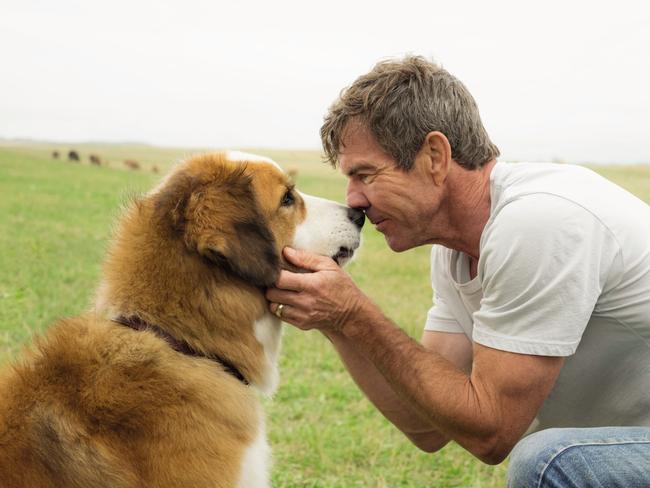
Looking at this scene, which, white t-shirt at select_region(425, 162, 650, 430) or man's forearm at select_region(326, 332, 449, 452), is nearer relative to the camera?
white t-shirt at select_region(425, 162, 650, 430)

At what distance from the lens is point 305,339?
22.2ft

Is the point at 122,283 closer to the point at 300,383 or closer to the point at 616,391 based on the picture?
the point at 616,391

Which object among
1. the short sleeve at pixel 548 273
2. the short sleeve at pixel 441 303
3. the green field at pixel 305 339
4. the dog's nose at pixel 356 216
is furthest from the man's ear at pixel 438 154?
the green field at pixel 305 339

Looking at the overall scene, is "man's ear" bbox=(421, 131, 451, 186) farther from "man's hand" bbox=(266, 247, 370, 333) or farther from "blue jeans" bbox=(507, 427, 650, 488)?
"blue jeans" bbox=(507, 427, 650, 488)

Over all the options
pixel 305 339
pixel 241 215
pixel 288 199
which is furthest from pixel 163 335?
pixel 305 339

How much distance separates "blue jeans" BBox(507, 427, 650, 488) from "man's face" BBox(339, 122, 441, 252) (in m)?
1.09

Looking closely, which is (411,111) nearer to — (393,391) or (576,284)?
(576,284)

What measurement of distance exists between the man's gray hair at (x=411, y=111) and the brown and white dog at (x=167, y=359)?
1.93 feet

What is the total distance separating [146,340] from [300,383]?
10.5 feet

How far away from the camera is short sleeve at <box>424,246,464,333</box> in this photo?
11.8 ft

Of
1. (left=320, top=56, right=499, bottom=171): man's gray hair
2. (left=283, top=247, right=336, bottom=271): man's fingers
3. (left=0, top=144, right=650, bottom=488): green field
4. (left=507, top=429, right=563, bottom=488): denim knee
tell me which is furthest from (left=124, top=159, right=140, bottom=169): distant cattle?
(left=507, top=429, right=563, bottom=488): denim knee

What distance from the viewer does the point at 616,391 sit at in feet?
9.54

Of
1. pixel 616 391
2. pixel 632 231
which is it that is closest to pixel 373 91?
pixel 632 231

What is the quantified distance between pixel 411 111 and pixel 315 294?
3.00 ft
